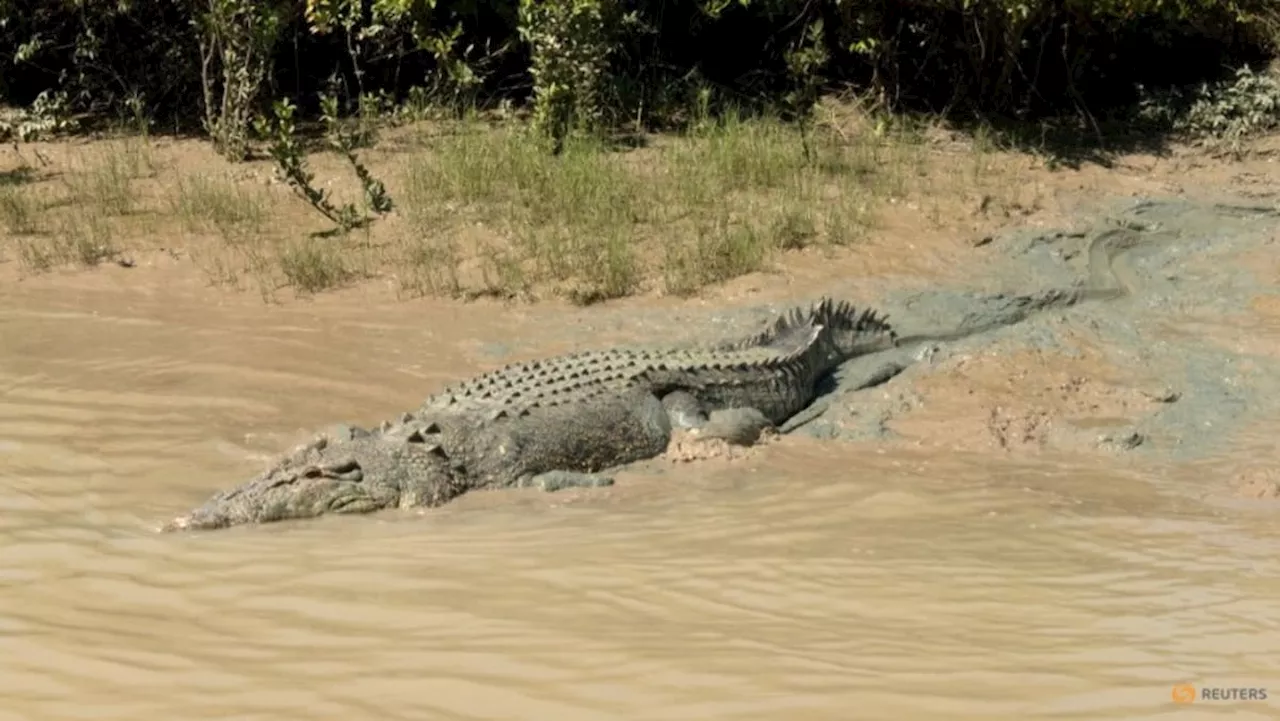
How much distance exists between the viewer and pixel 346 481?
19.8 ft

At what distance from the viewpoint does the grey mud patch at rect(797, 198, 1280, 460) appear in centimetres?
720

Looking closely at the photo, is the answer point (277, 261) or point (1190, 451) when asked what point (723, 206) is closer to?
point (277, 261)

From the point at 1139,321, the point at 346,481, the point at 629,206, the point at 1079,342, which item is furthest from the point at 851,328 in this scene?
the point at 346,481

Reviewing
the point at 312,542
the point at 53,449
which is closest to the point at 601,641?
the point at 312,542

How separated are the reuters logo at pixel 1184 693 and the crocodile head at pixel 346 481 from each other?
3488 mm

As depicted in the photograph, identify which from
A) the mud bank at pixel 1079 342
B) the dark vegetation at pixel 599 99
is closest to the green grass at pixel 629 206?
the dark vegetation at pixel 599 99

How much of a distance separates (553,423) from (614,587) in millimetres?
2198

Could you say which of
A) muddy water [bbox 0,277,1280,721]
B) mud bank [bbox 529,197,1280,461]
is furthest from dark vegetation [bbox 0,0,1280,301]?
muddy water [bbox 0,277,1280,721]

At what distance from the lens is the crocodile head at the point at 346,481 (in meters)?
5.72

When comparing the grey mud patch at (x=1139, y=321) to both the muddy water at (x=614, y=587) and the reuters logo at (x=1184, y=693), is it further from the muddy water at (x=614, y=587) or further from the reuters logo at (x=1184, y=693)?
the reuters logo at (x=1184, y=693)

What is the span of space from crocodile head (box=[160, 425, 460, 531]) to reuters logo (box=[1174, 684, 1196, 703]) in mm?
3488

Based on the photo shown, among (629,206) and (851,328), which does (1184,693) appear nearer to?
(851,328)

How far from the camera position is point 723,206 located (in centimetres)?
1023

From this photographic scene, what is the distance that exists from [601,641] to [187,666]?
1.15m
